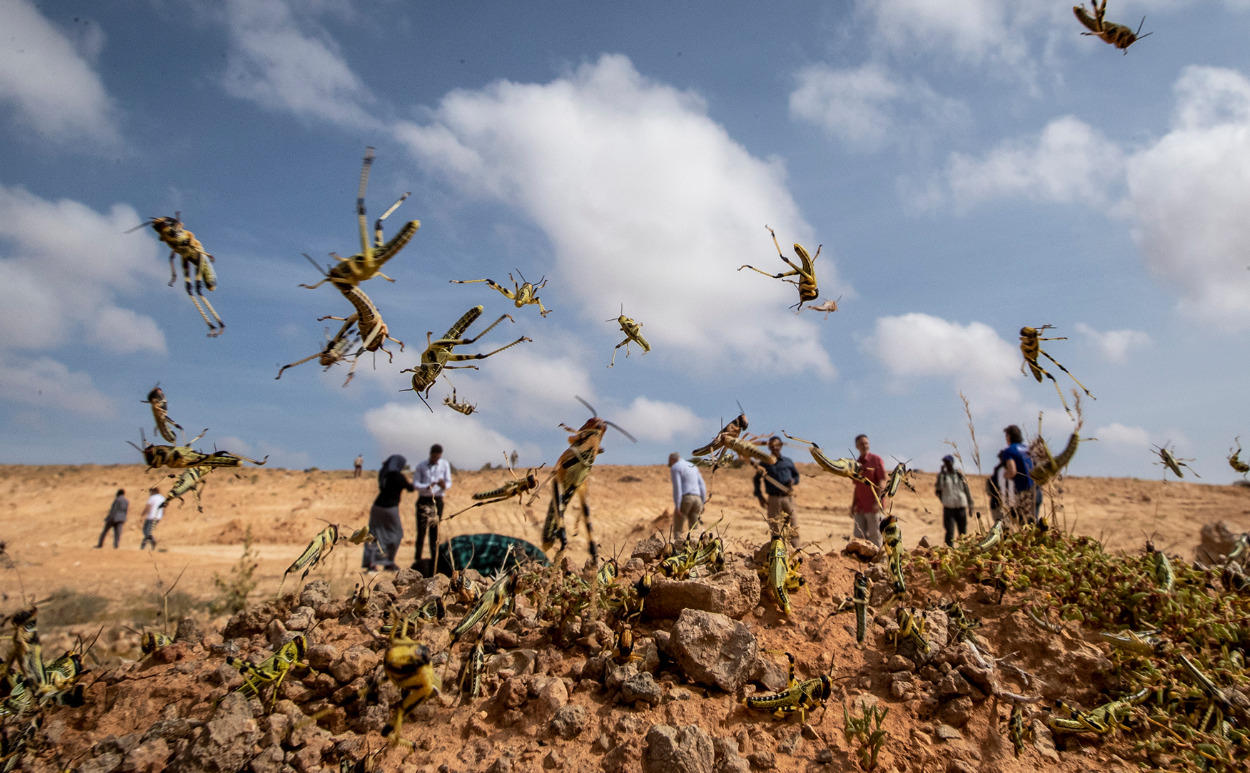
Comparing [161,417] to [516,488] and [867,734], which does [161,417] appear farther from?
[867,734]

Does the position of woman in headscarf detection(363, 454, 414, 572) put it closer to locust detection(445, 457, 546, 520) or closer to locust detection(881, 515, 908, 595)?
locust detection(445, 457, 546, 520)

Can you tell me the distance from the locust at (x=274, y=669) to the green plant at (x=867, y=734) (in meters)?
3.01

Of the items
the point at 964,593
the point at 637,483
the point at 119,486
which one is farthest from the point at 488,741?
the point at 119,486

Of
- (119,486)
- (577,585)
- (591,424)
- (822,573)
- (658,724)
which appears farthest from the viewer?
(119,486)

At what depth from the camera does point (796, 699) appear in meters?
3.19

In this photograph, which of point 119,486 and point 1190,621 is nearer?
point 1190,621

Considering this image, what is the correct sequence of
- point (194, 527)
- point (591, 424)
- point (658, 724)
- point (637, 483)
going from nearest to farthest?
point (591, 424), point (658, 724), point (194, 527), point (637, 483)

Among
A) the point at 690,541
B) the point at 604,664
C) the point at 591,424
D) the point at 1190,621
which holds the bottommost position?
the point at 604,664

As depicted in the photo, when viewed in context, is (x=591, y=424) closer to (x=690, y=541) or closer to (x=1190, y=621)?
(x=690, y=541)

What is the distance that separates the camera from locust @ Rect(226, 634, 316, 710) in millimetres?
3441

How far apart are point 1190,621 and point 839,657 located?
225cm

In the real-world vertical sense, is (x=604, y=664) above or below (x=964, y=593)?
below

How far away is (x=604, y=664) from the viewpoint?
3516 millimetres

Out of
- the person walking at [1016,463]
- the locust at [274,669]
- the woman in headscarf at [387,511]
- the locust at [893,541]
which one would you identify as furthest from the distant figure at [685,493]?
the locust at [274,669]
